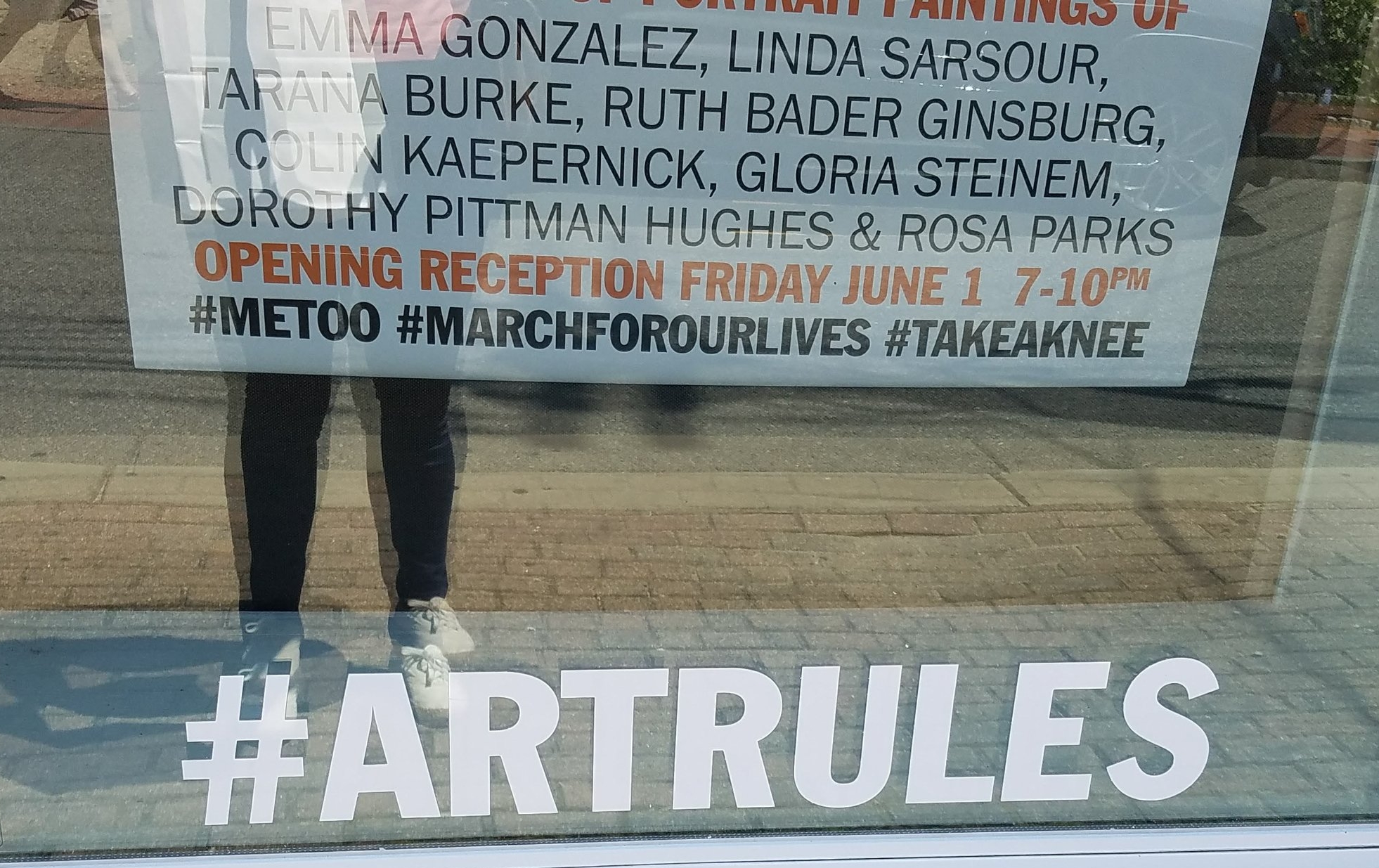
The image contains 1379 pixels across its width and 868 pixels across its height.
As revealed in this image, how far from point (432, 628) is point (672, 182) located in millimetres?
882

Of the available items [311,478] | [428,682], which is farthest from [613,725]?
[311,478]

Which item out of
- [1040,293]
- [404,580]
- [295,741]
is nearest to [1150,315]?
[1040,293]

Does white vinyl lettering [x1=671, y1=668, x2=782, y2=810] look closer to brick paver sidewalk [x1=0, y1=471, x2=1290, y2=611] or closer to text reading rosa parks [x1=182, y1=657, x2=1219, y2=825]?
text reading rosa parks [x1=182, y1=657, x2=1219, y2=825]

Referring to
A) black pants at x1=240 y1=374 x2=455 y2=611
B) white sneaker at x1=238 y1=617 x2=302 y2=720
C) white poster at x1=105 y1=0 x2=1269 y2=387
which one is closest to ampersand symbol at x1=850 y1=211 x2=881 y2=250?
white poster at x1=105 y1=0 x2=1269 y2=387

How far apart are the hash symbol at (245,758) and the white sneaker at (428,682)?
184 millimetres

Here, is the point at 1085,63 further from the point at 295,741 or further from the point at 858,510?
the point at 295,741

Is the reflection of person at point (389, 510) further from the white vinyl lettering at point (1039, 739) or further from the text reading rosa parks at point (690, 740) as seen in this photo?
the white vinyl lettering at point (1039, 739)

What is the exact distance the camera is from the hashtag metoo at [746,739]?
1.76 m

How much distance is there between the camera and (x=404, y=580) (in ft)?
6.52

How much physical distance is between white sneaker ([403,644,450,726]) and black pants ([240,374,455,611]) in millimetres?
135

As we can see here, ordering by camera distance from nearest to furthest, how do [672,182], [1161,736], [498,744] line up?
[672,182]
[498,744]
[1161,736]

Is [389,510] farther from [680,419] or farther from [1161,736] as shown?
[1161,736]

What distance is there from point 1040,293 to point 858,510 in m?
0.58

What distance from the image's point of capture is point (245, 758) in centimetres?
176
